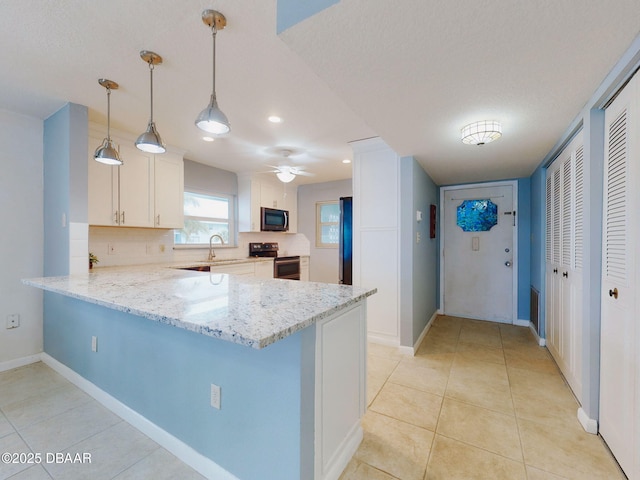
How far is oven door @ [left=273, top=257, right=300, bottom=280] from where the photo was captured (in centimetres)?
491

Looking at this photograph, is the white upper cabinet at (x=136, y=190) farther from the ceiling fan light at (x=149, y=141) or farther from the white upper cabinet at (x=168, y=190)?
the ceiling fan light at (x=149, y=141)

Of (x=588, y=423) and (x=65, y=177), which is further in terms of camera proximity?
(x=65, y=177)

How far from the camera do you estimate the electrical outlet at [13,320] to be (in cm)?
261

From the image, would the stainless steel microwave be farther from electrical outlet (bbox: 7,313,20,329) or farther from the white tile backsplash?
electrical outlet (bbox: 7,313,20,329)

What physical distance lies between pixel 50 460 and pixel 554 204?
4.29 meters

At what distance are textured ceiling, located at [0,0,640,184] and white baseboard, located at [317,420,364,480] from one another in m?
1.96

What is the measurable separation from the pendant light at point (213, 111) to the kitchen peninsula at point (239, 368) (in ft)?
3.17

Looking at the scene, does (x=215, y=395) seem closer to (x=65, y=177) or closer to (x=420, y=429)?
(x=420, y=429)

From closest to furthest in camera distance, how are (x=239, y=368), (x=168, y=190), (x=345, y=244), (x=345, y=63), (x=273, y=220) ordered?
(x=239, y=368) < (x=345, y=63) < (x=168, y=190) < (x=345, y=244) < (x=273, y=220)

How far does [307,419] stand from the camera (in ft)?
3.78

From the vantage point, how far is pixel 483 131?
2.03 metres

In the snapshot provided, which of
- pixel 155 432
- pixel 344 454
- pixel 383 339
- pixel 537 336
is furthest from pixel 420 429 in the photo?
pixel 537 336

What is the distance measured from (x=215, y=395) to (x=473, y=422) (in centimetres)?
168

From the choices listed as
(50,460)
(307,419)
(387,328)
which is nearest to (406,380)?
(387,328)
